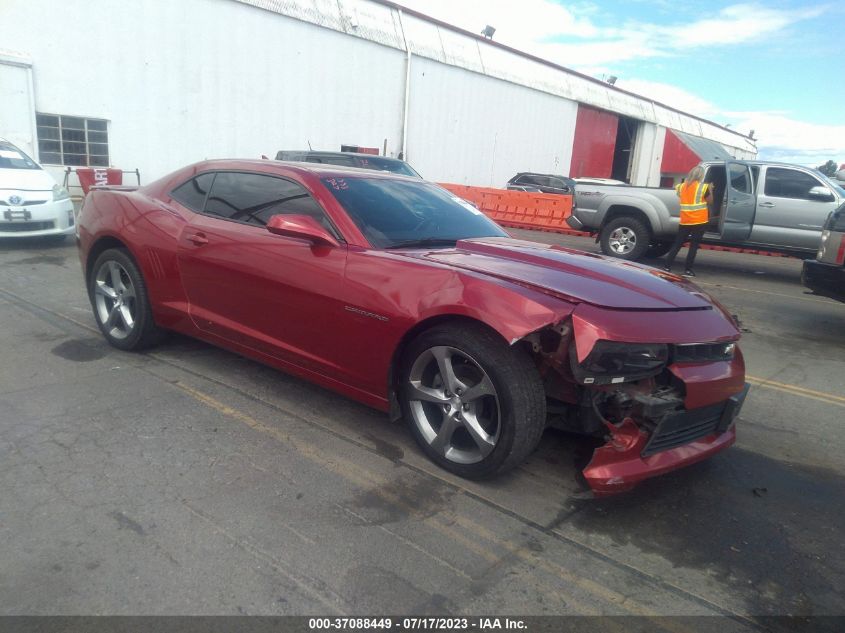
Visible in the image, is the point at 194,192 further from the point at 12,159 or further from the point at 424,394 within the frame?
the point at 12,159

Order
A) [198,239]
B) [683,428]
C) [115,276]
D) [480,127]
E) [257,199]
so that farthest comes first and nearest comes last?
[480,127], [115,276], [198,239], [257,199], [683,428]

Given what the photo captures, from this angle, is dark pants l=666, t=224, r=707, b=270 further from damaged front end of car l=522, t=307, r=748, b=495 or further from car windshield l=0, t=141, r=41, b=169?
car windshield l=0, t=141, r=41, b=169

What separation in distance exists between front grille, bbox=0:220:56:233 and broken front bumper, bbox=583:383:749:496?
30.1ft

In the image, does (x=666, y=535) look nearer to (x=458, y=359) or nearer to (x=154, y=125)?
(x=458, y=359)

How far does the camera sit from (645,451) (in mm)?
2936

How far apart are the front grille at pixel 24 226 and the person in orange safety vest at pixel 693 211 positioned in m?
9.50

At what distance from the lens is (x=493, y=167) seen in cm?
2795

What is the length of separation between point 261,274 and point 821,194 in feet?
31.9

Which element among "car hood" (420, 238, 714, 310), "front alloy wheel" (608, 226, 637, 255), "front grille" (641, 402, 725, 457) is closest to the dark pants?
"front alloy wheel" (608, 226, 637, 255)

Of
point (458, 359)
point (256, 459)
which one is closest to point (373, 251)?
point (458, 359)

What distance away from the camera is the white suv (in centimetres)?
911

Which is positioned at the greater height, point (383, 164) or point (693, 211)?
point (383, 164)

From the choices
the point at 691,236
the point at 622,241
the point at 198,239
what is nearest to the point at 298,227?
the point at 198,239

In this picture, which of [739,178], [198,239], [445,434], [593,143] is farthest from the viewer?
[593,143]
